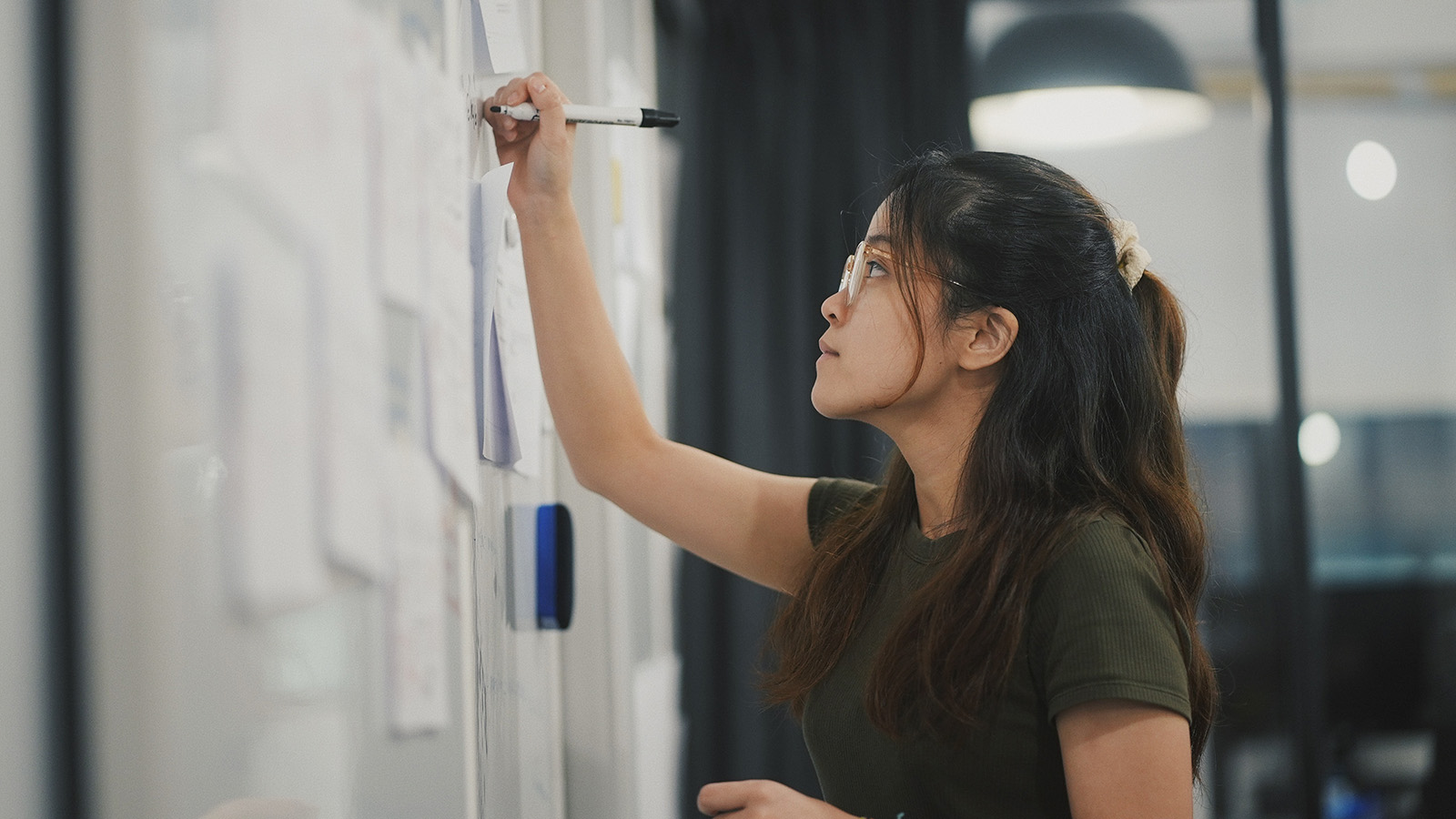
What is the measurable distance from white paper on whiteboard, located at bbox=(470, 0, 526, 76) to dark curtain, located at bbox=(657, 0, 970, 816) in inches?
47.8

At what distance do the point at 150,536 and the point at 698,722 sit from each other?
75.3 inches

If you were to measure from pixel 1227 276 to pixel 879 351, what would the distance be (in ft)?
6.09

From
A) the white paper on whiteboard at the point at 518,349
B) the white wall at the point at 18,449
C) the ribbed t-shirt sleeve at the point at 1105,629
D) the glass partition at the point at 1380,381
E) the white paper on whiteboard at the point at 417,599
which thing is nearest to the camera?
the white wall at the point at 18,449

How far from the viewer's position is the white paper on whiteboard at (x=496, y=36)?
83 cm

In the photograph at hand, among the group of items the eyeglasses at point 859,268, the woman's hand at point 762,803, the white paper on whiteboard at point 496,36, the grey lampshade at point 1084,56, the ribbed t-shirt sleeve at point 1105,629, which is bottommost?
the woman's hand at point 762,803

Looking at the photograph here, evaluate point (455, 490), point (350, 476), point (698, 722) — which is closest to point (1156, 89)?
point (698, 722)

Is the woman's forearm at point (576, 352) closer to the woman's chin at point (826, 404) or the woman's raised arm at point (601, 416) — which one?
the woman's raised arm at point (601, 416)

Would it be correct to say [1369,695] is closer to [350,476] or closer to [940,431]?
[940,431]

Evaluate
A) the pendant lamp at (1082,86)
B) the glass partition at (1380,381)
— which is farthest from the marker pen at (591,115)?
the glass partition at (1380,381)

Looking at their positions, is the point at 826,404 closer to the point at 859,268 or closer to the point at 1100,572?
the point at 859,268

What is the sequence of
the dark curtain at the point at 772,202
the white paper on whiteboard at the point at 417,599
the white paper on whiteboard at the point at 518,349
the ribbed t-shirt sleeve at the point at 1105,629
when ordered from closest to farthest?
the white paper on whiteboard at the point at 417,599 < the ribbed t-shirt sleeve at the point at 1105,629 < the white paper on whiteboard at the point at 518,349 < the dark curtain at the point at 772,202

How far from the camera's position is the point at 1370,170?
2451 mm

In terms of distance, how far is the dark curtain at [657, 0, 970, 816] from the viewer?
2195mm

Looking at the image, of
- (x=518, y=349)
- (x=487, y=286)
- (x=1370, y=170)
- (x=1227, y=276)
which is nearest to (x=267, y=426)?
(x=487, y=286)
